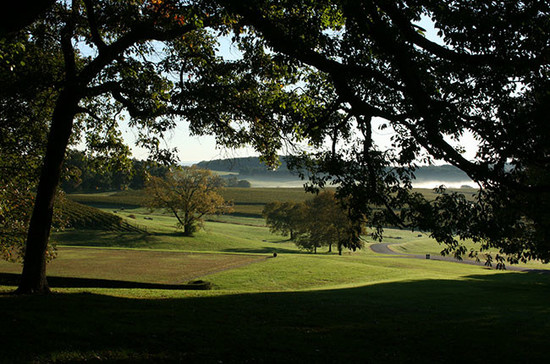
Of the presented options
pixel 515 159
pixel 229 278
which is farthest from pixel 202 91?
pixel 229 278

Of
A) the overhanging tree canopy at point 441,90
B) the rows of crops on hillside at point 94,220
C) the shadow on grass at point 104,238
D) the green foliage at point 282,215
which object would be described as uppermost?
the overhanging tree canopy at point 441,90

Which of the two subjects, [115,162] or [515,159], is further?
[115,162]

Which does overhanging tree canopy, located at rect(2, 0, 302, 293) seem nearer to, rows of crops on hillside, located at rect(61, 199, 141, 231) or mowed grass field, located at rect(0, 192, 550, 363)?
mowed grass field, located at rect(0, 192, 550, 363)

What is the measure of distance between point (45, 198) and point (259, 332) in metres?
11.3

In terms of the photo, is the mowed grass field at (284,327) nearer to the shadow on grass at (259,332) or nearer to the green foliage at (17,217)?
the shadow on grass at (259,332)

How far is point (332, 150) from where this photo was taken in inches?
589

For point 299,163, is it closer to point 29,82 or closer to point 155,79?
point 155,79

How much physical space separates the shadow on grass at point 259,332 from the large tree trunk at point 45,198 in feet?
9.23

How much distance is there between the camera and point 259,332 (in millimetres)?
11797

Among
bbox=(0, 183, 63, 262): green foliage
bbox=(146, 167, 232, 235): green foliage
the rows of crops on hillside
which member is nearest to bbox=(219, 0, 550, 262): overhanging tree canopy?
bbox=(0, 183, 63, 262): green foliage

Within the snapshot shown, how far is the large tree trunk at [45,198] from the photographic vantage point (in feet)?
53.3

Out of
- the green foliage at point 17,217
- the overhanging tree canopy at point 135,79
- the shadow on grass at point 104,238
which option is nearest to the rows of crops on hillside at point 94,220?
the shadow on grass at point 104,238

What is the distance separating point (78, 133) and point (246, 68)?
510 inches

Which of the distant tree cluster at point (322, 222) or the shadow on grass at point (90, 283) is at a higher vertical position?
the distant tree cluster at point (322, 222)
